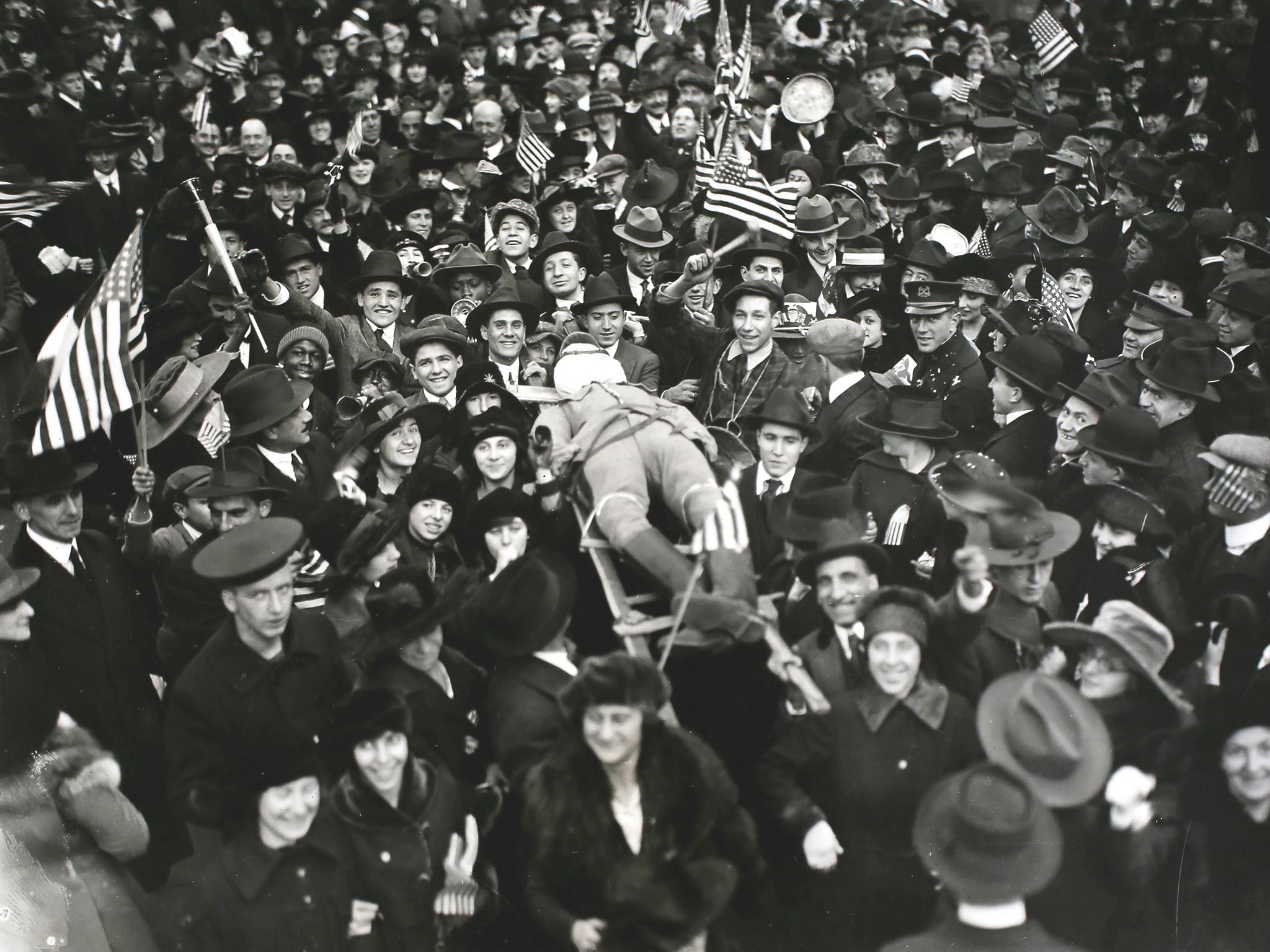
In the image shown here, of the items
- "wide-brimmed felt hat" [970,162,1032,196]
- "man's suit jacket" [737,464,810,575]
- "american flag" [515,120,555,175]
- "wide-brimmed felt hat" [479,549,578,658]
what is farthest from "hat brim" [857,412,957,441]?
"american flag" [515,120,555,175]

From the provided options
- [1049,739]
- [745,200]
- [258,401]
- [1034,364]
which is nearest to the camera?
[1049,739]

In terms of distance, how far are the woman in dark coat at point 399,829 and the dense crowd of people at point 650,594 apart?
2 centimetres

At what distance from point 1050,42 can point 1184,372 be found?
9992mm

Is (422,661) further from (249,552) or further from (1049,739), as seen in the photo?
(1049,739)

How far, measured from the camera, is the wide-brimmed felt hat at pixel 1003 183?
11.2m

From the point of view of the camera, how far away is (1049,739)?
4688 mm

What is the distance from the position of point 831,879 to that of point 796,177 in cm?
836

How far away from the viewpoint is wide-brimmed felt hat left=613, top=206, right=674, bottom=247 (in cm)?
1004

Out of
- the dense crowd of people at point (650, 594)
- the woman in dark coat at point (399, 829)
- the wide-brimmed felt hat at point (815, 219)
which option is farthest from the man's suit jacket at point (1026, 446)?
the woman in dark coat at point (399, 829)

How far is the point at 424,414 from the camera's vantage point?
22.7 ft

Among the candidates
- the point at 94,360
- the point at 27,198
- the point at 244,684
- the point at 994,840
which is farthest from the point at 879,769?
the point at 27,198

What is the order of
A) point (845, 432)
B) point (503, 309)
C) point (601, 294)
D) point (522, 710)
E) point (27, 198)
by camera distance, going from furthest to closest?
point (601, 294) → point (503, 309) → point (27, 198) → point (845, 432) → point (522, 710)

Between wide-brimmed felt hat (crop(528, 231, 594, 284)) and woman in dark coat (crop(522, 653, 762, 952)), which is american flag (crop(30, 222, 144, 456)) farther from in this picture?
wide-brimmed felt hat (crop(528, 231, 594, 284))

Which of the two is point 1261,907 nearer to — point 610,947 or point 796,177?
point 610,947
